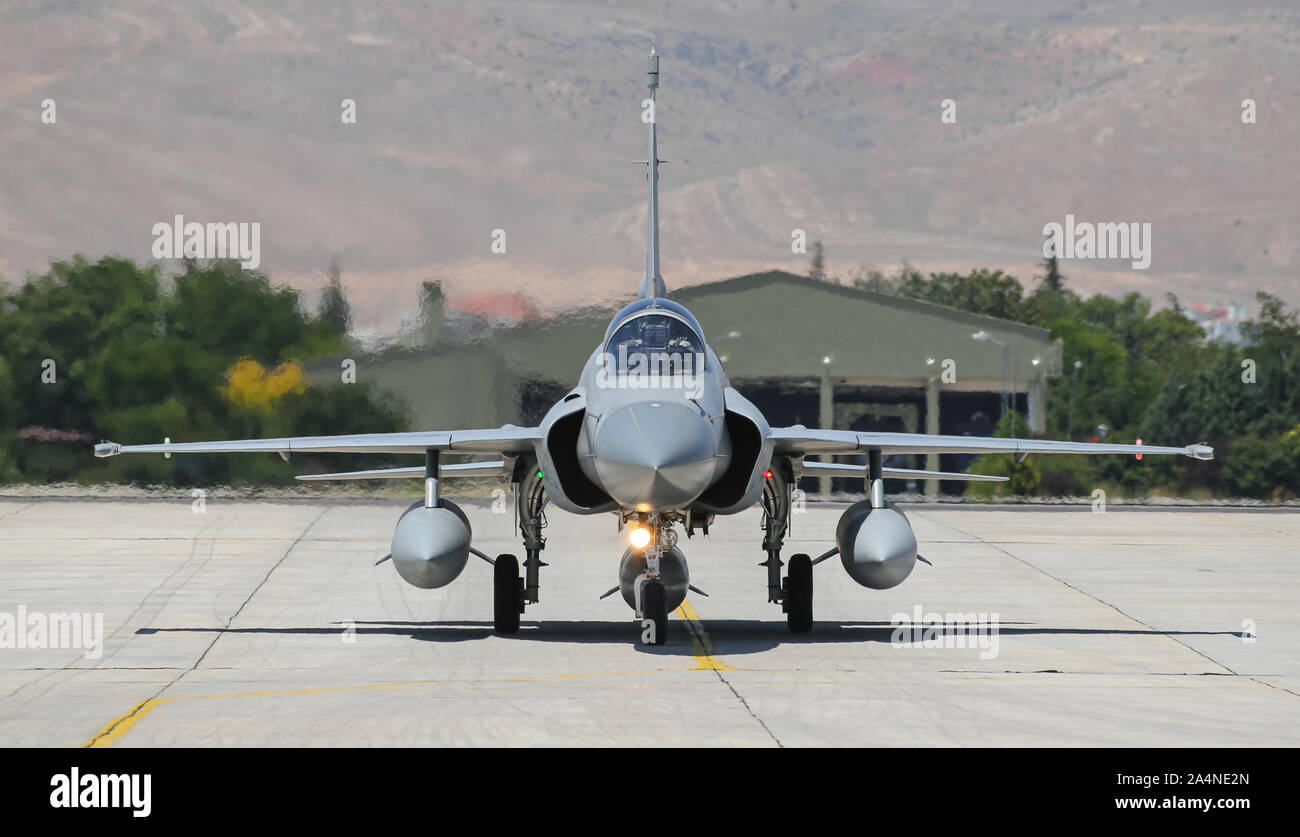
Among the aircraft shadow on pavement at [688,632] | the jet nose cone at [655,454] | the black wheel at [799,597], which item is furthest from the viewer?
the black wheel at [799,597]

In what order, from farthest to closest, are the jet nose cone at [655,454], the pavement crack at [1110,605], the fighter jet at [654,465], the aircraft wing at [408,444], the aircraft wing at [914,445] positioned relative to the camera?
1. the aircraft wing at [408,444]
2. the aircraft wing at [914,445]
3. the pavement crack at [1110,605]
4. the fighter jet at [654,465]
5. the jet nose cone at [655,454]

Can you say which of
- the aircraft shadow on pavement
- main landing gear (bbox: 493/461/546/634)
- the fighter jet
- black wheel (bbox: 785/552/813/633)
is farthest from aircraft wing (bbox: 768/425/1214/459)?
main landing gear (bbox: 493/461/546/634)

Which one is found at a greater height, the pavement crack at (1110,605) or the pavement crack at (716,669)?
the pavement crack at (716,669)

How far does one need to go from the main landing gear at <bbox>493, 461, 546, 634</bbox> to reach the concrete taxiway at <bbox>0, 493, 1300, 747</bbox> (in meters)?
0.53

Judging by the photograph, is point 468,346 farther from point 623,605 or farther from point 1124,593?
point 1124,593

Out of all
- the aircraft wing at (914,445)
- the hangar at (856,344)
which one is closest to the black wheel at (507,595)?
the aircraft wing at (914,445)

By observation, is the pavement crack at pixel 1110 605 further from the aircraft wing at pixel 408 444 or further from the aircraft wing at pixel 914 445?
the aircraft wing at pixel 408 444

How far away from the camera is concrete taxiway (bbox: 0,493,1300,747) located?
12.0 meters

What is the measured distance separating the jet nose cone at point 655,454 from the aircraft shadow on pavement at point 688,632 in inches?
90.3

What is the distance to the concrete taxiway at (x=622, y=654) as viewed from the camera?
12.0 meters

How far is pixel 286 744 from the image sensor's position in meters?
11.0

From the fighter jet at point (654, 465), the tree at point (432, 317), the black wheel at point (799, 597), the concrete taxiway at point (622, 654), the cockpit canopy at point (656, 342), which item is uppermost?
the tree at point (432, 317)

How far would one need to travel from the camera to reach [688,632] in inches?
729
